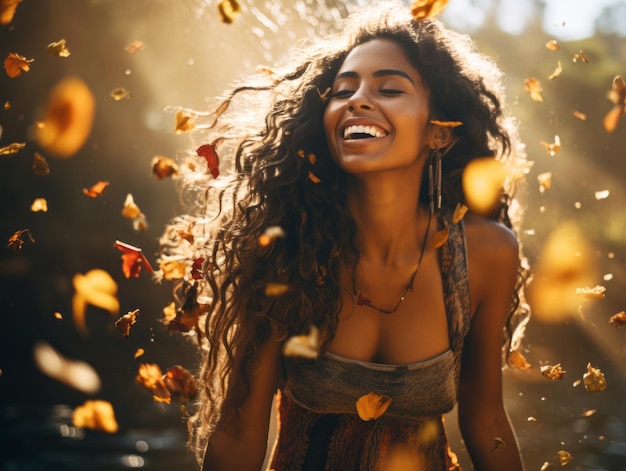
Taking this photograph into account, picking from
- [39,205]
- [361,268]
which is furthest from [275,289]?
[39,205]

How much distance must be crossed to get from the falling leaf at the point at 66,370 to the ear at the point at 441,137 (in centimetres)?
462

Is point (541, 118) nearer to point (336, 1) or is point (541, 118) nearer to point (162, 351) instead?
point (336, 1)

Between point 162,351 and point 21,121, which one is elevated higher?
point 21,121

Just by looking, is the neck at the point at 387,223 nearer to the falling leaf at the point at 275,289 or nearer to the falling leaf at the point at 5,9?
the falling leaf at the point at 275,289

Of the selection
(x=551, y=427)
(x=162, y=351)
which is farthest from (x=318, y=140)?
(x=162, y=351)

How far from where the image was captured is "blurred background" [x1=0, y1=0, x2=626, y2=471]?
4.73 meters

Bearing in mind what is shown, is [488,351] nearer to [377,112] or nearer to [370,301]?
[370,301]

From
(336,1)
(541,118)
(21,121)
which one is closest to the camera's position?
(21,121)

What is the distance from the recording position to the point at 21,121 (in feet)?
23.1

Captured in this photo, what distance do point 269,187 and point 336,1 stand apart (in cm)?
662

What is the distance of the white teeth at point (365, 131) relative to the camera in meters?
2.18

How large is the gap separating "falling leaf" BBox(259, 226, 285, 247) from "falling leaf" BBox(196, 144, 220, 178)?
449 millimetres

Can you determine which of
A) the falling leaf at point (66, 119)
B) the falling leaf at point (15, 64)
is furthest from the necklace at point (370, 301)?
the falling leaf at point (66, 119)

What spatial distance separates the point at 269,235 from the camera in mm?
2252
